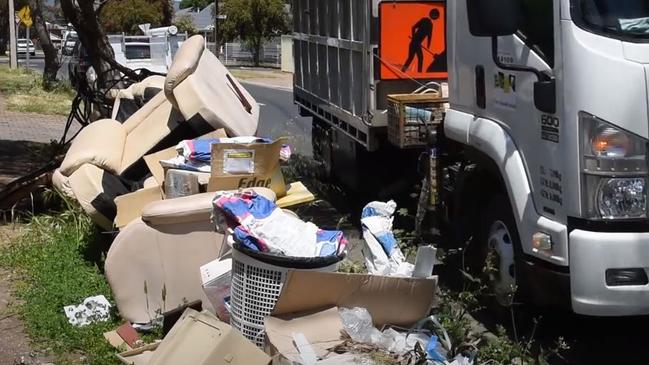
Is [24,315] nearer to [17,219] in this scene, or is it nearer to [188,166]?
[188,166]

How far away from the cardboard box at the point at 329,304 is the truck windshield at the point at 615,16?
1.60m

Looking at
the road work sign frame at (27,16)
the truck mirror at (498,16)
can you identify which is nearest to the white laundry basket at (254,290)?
the truck mirror at (498,16)

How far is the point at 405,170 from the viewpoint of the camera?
9.11 metres

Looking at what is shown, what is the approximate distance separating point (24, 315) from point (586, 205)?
368 cm

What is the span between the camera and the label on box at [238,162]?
638 cm

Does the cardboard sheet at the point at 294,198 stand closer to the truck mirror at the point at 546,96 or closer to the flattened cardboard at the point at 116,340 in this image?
the flattened cardboard at the point at 116,340

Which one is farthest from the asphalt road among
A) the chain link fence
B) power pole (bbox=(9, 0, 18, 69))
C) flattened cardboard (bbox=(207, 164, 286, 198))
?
the chain link fence

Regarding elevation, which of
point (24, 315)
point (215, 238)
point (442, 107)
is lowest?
point (24, 315)

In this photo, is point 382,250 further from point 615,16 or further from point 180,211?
point 615,16

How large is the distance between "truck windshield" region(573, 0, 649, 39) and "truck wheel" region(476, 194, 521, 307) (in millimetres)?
1274

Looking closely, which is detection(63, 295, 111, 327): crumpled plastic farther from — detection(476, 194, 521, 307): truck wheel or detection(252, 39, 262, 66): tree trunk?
detection(252, 39, 262, 66): tree trunk

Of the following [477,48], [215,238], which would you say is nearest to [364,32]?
[477,48]

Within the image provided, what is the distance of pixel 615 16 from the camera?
195 inches

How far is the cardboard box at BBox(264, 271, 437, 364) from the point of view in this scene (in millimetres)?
4641
